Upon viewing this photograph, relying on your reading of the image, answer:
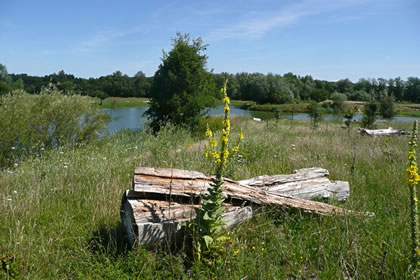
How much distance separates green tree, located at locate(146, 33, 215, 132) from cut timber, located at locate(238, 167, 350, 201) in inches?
402

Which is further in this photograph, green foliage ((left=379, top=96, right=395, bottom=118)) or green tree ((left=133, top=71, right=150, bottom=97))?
green tree ((left=133, top=71, right=150, bottom=97))

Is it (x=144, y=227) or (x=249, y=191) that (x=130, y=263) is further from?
(x=249, y=191)

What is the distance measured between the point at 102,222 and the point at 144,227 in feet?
3.00

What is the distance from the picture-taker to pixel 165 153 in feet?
19.8

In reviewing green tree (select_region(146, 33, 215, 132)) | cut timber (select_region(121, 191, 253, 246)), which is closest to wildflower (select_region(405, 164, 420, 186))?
cut timber (select_region(121, 191, 253, 246))

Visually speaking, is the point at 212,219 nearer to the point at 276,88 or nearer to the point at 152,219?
the point at 152,219

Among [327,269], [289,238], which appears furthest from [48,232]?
[327,269]

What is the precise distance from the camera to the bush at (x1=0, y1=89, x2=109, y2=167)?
7598 mm

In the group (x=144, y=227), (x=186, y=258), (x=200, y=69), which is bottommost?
(x=186, y=258)

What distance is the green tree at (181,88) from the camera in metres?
14.0

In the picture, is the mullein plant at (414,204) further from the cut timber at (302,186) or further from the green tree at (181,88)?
the green tree at (181,88)

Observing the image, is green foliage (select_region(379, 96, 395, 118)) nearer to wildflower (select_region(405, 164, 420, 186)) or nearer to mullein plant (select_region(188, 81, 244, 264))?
wildflower (select_region(405, 164, 420, 186))

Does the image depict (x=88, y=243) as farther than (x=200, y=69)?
No

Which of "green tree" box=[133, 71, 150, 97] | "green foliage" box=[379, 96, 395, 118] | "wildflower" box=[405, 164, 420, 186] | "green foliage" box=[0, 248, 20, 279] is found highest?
"green tree" box=[133, 71, 150, 97]
